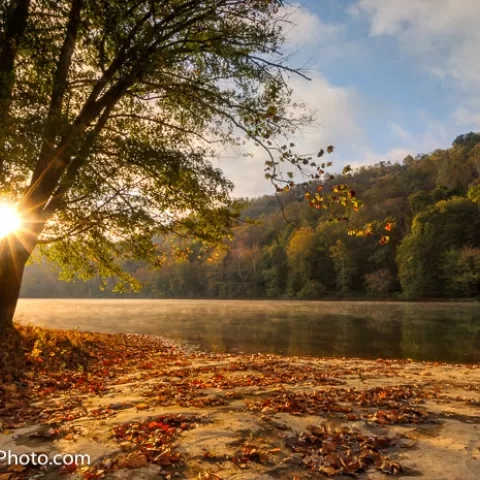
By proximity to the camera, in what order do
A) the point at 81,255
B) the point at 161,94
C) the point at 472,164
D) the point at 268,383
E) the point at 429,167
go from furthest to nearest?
the point at 429,167 → the point at 472,164 → the point at 81,255 → the point at 161,94 → the point at 268,383

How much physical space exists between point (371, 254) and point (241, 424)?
87733 millimetres

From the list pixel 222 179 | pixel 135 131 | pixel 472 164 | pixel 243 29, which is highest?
pixel 472 164

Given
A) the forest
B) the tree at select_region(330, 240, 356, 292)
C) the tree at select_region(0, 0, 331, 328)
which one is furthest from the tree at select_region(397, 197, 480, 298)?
the tree at select_region(0, 0, 331, 328)

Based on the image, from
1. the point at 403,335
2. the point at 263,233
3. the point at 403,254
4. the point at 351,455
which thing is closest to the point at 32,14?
the point at 351,455

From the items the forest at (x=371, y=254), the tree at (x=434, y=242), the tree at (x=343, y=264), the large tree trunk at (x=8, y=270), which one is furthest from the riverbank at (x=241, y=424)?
the tree at (x=343, y=264)

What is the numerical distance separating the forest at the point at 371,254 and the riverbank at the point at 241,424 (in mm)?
31047

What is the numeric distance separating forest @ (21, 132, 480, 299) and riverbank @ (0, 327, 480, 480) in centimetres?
3105

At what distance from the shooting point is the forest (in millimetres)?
71062

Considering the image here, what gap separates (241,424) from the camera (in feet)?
Answer: 17.1

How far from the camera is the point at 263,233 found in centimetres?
12219

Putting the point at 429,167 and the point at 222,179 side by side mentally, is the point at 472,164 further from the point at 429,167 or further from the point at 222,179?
the point at 222,179

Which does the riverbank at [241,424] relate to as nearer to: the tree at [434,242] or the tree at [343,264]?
the tree at [434,242]

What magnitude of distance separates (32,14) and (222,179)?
6.31m

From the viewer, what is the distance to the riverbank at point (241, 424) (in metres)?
4.11
